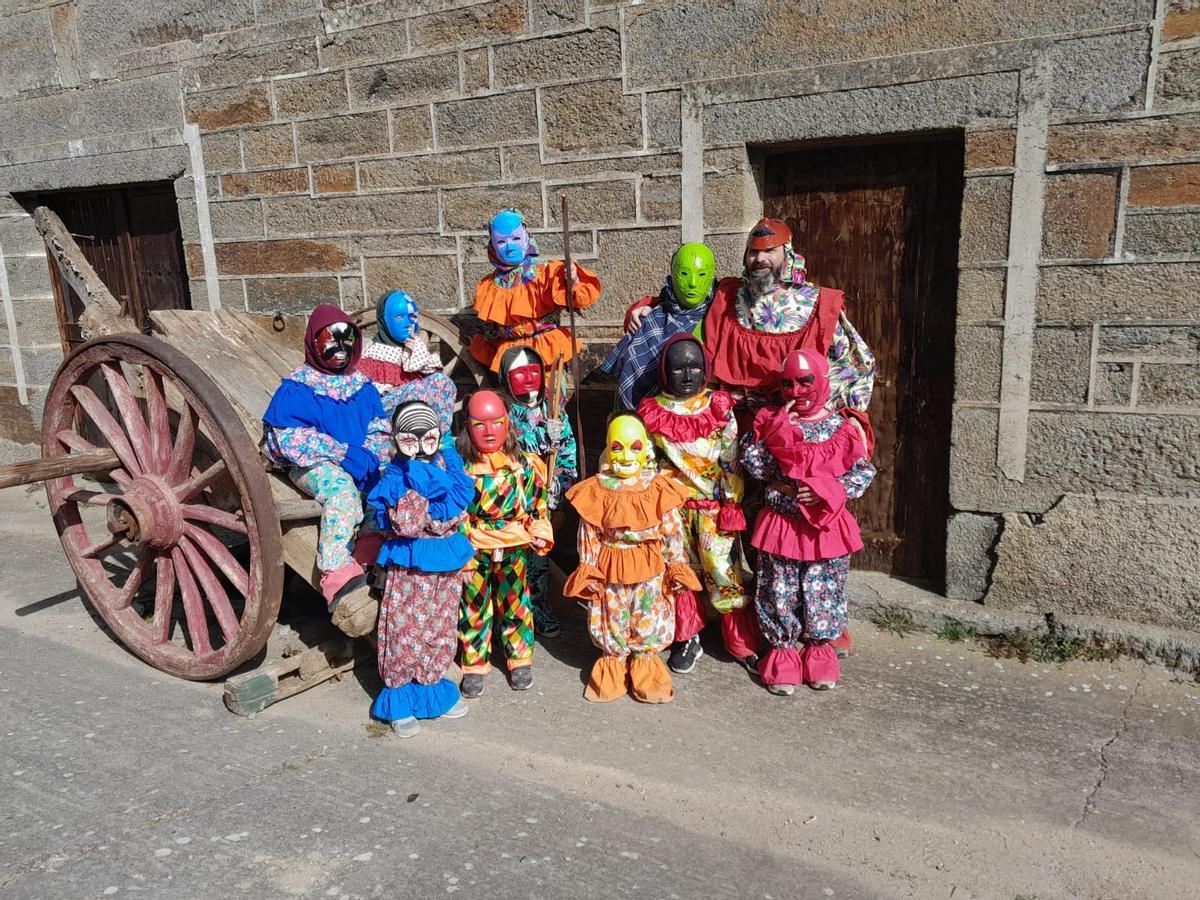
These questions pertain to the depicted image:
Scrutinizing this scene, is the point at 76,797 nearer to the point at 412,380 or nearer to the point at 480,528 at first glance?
the point at 480,528

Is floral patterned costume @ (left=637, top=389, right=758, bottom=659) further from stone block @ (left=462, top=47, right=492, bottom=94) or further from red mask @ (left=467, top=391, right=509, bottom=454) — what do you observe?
stone block @ (left=462, top=47, right=492, bottom=94)

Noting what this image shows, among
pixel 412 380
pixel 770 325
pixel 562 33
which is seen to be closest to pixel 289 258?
pixel 412 380

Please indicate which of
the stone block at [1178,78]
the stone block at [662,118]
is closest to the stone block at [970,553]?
the stone block at [1178,78]

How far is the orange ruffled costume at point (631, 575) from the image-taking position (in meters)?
3.33

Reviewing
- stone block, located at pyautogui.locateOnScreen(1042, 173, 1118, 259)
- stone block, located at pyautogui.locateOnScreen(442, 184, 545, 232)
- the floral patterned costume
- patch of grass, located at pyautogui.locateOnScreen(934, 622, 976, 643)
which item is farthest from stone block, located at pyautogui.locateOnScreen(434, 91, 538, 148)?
patch of grass, located at pyautogui.locateOnScreen(934, 622, 976, 643)

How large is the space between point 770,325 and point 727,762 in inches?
63.9

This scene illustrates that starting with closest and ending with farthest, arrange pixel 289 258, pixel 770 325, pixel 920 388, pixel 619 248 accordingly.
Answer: pixel 770 325 < pixel 920 388 < pixel 619 248 < pixel 289 258

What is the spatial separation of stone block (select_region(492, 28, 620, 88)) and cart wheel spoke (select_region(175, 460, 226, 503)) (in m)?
2.32

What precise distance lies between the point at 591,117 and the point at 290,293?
216 cm

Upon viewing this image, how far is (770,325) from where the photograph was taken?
11.7 feet

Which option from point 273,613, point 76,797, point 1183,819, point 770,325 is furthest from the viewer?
point 770,325

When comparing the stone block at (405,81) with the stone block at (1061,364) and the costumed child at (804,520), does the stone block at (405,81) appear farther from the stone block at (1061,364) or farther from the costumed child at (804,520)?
the stone block at (1061,364)

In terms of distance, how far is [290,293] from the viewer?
534cm

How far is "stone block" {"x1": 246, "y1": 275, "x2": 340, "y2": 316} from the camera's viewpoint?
520cm
